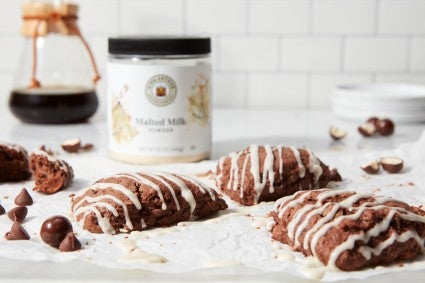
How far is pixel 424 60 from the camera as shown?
1.84m

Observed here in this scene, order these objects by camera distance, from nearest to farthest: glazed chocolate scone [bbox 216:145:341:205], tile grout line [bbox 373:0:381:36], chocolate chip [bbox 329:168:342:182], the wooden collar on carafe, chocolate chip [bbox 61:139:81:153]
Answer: glazed chocolate scone [bbox 216:145:341:205] < chocolate chip [bbox 329:168:342:182] < chocolate chip [bbox 61:139:81:153] < the wooden collar on carafe < tile grout line [bbox 373:0:381:36]

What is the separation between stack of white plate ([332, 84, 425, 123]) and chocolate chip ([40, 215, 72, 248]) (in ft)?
3.28

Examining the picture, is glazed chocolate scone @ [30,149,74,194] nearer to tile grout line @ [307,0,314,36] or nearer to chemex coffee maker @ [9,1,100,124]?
chemex coffee maker @ [9,1,100,124]

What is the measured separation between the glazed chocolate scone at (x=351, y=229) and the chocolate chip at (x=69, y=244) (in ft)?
0.77

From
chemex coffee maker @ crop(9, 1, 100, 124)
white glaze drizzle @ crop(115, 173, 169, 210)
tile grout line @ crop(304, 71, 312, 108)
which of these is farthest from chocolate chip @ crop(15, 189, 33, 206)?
tile grout line @ crop(304, 71, 312, 108)

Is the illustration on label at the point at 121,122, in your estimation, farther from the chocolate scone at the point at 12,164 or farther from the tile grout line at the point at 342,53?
the tile grout line at the point at 342,53

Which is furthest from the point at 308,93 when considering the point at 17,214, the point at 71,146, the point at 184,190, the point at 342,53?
the point at 17,214

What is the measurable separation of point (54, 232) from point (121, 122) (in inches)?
16.5

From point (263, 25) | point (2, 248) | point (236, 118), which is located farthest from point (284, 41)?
point (2, 248)

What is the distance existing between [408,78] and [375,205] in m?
1.14

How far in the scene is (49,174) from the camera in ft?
3.30

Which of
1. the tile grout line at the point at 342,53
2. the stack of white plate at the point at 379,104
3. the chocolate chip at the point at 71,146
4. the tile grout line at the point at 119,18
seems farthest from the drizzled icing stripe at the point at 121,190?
the tile grout line at the point at 342,53

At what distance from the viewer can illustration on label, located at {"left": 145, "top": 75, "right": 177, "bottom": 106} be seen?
1.13m

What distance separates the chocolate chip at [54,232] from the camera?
30.2 inches
